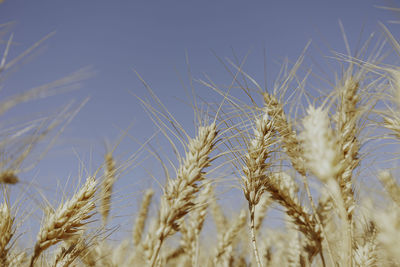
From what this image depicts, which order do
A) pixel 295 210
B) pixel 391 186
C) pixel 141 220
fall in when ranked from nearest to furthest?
pixel 295 210, pixel 391 186, pixel 141 220

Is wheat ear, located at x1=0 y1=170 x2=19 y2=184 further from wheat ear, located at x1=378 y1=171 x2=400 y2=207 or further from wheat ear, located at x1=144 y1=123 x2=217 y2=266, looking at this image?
wheat ear, located at x1=378 y1=171 x2=400 y2=207

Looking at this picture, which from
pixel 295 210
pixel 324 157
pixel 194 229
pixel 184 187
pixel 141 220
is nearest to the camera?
pixel 324 157

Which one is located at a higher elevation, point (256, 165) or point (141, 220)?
point (141, 220)

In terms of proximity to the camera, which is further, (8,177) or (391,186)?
(391,186)

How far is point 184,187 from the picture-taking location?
1.43 m

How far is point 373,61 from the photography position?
196 centimetres

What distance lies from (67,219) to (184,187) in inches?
32.5

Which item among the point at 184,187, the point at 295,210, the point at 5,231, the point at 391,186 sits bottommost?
the point at 5,231

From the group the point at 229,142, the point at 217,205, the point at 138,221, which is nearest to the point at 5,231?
the point at 229,142

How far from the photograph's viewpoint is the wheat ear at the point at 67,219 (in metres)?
1.52

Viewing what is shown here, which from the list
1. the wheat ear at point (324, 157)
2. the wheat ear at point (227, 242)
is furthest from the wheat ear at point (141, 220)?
the wheat ear at point (324, 157)

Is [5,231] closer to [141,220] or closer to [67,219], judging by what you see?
[67,219]

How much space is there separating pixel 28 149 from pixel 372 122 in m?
2.30

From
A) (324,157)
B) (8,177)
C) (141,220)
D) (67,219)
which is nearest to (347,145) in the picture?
(324,157)
